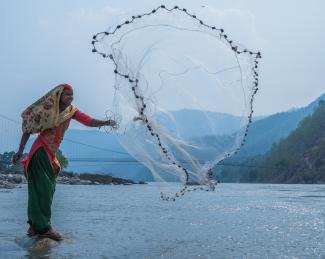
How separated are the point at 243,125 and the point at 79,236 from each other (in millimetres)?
3836

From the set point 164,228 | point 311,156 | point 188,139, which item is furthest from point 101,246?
point 311,156

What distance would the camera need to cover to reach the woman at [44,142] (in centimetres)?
902

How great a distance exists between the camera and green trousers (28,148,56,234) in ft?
30.0

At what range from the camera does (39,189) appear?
918 centimetres

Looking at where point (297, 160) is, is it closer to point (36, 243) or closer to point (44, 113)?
point (36, 243)

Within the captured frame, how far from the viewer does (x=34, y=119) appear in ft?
29.5

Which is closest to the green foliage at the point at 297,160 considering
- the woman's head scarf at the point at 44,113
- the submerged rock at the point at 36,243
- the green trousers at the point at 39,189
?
the submerged rock at the point at 36,243

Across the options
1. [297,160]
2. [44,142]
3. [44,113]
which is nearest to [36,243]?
Result: [44,142]

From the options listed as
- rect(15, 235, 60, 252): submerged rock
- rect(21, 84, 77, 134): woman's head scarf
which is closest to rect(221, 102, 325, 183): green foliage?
rect(15, 235, 60, 252): submerged rock

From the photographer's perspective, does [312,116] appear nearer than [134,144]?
No

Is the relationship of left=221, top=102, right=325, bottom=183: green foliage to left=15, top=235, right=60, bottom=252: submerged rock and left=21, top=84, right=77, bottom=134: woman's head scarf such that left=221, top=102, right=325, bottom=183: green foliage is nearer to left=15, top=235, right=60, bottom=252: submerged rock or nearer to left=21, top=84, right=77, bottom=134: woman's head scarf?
left=15, top=235, right=60, bottom=252: submerged rock

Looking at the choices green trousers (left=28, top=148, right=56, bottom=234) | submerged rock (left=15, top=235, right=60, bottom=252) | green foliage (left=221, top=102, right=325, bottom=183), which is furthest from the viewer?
green foliage (left=221, top=102, right=325, bottom=183)

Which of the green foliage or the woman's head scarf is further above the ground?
the green foliage

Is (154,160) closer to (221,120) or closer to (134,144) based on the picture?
(134,144)
